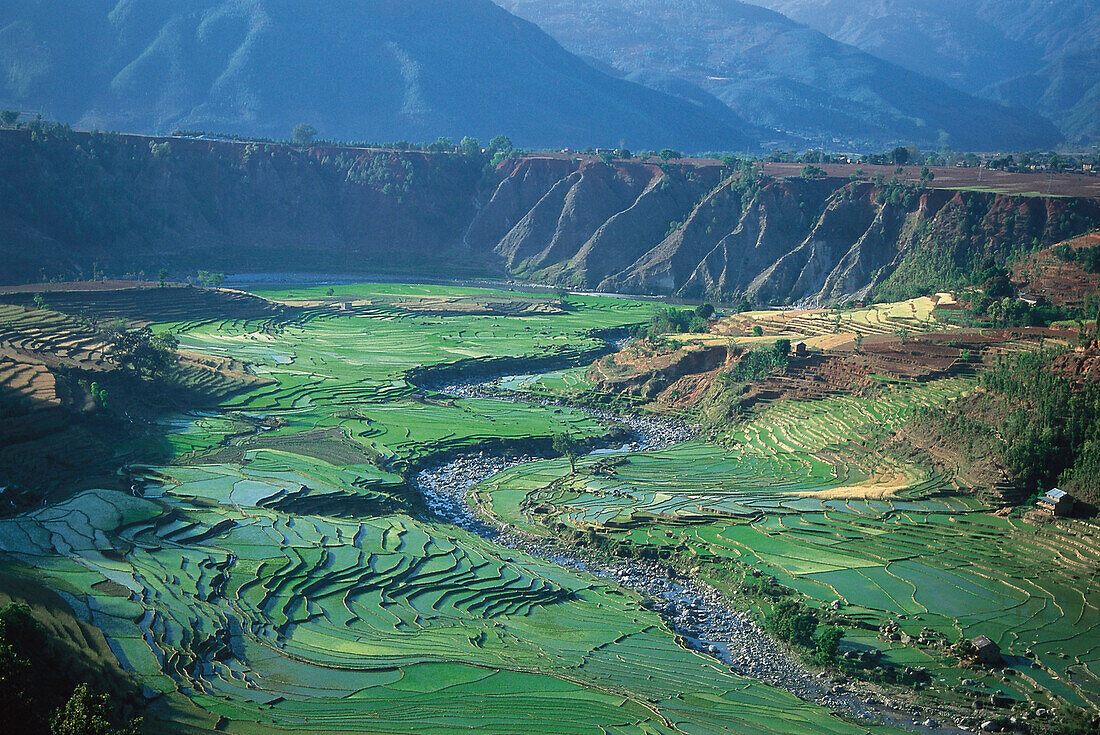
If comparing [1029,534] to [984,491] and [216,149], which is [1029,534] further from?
[216,149]

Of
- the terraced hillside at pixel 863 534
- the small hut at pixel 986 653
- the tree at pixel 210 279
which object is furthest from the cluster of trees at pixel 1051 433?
the tree at pixel 210 279

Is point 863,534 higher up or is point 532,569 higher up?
point 863,534

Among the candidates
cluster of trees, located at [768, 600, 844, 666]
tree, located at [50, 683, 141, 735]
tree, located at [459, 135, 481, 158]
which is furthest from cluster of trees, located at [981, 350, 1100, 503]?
tree, located at [459, 135, 481, 158]

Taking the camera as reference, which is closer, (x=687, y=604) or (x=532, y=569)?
(x=687, y=604)

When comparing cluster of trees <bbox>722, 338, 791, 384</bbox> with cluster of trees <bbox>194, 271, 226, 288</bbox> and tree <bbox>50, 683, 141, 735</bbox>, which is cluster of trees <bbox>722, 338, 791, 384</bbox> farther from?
cluster of trees <bbox>194, 271, 226, 288</bbox>

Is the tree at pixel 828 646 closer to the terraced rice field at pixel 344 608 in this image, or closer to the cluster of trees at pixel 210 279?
the terraced rice field at pixel 344 608

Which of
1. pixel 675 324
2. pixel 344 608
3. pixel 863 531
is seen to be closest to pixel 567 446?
pixel 863 531

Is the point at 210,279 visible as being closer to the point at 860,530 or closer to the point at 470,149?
the point at 470,149

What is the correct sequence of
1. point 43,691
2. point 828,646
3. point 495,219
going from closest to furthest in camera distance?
point 43,691 < point 828,646 < point 495,219
